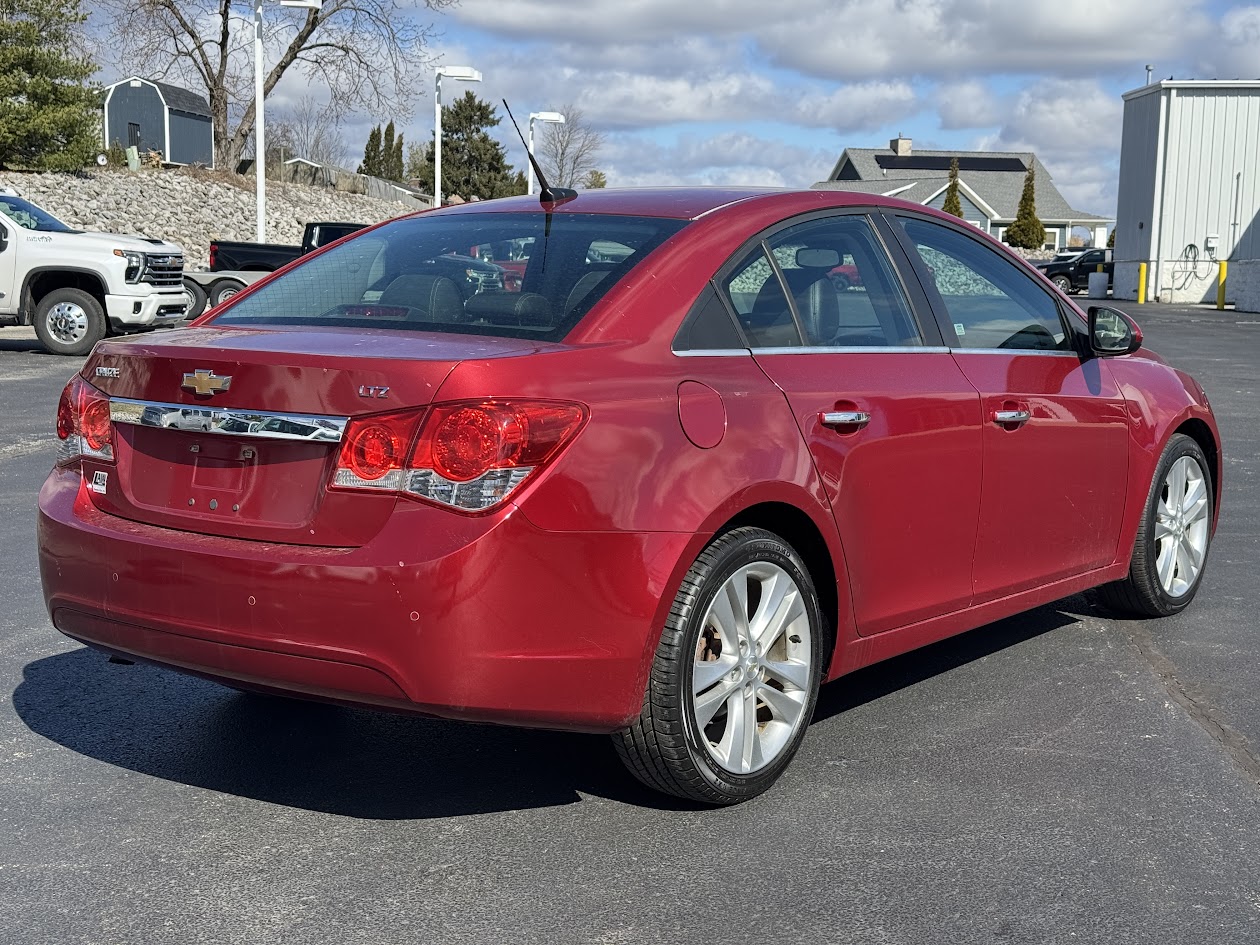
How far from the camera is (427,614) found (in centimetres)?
338

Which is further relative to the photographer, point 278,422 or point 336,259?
point 336,259

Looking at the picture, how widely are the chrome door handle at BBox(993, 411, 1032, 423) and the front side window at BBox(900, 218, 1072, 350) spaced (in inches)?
9.5

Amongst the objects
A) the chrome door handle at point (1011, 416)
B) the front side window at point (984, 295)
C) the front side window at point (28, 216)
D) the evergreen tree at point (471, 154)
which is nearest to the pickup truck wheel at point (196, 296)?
the front side window at point (28, 216)

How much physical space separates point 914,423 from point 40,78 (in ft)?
124

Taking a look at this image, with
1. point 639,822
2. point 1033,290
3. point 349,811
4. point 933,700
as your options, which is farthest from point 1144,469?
point 349,811

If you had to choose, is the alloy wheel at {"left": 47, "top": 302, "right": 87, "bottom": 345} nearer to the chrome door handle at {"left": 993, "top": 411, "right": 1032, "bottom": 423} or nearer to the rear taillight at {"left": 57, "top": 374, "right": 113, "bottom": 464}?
the rear taillight at {"left": 57, "top": 374, "right": 113, "bottom": 464}

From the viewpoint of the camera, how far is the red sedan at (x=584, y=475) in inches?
135

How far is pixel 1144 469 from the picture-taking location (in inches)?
223

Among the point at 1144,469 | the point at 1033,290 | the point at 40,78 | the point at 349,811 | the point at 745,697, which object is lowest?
the point at 349,811

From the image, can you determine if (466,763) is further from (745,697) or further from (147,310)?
(147,310)

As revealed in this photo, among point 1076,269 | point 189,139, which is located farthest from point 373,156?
point 1076,269

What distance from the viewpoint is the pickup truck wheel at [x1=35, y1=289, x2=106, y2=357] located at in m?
19.1

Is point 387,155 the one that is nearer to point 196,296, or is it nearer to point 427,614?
point 196,296

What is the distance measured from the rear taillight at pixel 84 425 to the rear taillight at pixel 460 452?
91cm
